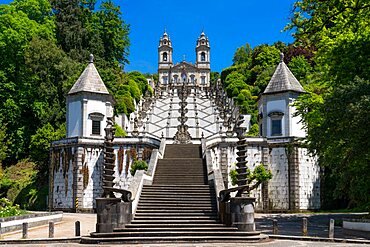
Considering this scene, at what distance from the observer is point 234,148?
35.4 metres

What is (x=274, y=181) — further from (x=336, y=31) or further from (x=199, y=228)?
(x=199, y=228)

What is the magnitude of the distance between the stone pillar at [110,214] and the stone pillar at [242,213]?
4.10 meters

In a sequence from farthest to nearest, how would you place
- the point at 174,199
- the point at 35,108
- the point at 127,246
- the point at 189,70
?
the point at 189,70 < the point at 35,108 < the point at 174,199 < the point at 127,246

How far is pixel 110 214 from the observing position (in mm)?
18484

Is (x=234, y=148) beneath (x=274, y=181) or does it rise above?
above

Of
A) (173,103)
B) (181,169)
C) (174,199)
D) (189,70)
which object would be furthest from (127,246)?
(189,70)

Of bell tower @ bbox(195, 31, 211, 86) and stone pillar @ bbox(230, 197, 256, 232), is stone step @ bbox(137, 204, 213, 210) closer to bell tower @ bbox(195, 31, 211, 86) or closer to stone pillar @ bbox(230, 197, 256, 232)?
stone pillar @ bbox(230, 197, 256, 232)

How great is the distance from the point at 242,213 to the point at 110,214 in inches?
196

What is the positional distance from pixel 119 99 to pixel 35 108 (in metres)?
13.9

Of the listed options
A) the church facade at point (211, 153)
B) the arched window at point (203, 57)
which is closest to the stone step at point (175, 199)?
the church facade at point (211, 153)

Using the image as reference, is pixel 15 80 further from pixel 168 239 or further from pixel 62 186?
pixel 168 239

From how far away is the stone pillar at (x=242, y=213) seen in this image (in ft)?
60.8

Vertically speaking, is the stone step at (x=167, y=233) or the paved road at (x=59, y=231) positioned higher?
the stone step at (x=167, y=233)

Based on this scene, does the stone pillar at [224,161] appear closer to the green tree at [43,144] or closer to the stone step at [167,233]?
the green tree at [43,144]
